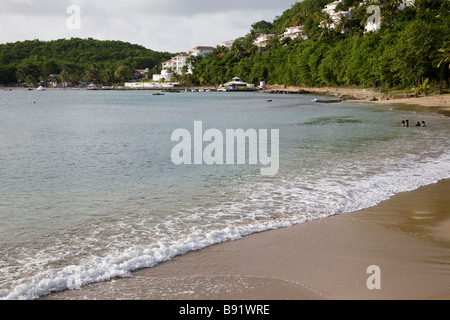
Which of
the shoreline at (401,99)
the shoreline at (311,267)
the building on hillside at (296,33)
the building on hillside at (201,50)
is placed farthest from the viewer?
the building on hillside at (201,50)

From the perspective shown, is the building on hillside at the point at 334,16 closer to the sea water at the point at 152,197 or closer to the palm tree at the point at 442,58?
the palm tree at the point at 442,58

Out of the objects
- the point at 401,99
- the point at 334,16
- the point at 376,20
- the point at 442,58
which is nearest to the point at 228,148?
the point at 442,58

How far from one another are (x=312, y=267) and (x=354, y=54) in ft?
264

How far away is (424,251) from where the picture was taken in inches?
296

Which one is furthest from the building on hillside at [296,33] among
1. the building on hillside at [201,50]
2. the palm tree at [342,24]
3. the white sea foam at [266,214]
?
the white sea foam at [266,214]

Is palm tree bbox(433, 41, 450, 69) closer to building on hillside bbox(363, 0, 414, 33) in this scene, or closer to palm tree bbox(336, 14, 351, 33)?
building on hillside bbox(363, 0, 414, 33)

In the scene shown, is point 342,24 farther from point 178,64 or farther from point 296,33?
point 178,64

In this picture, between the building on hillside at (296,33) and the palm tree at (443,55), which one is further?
the building on hillside at (296,33)

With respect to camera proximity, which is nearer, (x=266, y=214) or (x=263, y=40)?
(x=266, y=214)

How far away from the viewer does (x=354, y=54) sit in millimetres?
79750

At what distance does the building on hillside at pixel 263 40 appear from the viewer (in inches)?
6317

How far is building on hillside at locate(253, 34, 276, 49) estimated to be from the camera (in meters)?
160

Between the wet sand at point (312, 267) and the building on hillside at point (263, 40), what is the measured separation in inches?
6128

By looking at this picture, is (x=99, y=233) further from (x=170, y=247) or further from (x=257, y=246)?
(x=257, y=246)
